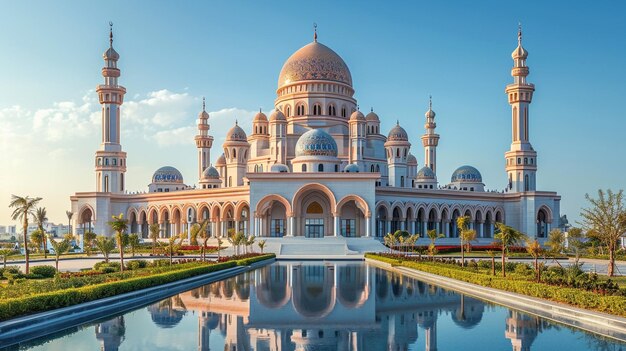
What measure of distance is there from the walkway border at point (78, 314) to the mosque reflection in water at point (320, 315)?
0.56 metres

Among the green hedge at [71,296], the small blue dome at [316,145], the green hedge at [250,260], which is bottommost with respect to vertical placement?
the green hedge at [250,260]

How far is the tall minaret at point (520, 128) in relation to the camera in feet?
155

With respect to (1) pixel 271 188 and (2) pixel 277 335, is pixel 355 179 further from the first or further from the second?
(2) pixel 277 335

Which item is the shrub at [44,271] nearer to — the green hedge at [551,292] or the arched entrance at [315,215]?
the green hedge at [551,292]

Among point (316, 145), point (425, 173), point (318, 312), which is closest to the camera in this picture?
point (318, 312)

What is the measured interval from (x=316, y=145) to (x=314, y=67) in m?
9.70

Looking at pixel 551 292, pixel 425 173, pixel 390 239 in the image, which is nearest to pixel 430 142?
pixel 425 173

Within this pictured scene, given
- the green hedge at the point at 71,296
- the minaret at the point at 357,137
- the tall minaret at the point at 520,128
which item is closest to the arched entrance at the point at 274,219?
the minaret at the point at 357,137

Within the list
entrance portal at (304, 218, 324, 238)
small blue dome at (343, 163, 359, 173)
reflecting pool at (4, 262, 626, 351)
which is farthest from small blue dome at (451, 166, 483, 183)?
reflecting pool at (4, 262, 626, 351)

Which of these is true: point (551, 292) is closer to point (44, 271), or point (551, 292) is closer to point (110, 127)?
point (44, 271)

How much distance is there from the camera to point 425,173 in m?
53.8

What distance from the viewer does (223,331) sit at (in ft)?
34.9

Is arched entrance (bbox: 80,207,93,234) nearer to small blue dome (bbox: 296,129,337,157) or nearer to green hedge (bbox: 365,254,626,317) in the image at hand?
small blue dome (bbox: 296,129,337,157)

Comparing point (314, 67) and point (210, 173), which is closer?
point (314, 67)
